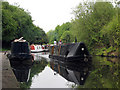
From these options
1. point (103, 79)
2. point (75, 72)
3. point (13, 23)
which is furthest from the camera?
point (13, 23)

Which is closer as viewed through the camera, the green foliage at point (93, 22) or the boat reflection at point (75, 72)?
the boat reflection at point (75, 72)

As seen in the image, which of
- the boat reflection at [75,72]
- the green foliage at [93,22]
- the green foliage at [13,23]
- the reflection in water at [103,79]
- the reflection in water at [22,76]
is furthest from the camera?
the green foliage at [13,23]

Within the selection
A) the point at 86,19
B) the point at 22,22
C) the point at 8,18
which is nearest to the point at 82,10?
the point at 86,19

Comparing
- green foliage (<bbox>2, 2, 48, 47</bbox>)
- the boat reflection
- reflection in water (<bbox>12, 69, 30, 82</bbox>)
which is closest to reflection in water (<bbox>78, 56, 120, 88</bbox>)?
the boat reflection

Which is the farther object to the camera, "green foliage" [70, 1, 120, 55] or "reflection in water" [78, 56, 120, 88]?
"green foliage" [70, 1, 120, 55]

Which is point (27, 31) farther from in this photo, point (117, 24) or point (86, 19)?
point (117, 24)

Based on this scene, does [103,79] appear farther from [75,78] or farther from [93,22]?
[93,22]

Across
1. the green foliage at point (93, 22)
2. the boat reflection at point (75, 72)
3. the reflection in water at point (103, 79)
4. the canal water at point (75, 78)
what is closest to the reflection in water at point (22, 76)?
the canal water at point (75, 78)

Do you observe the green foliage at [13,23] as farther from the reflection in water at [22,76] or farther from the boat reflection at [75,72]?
the reflection in water at [22,76]

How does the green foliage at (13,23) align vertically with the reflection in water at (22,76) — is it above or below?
above

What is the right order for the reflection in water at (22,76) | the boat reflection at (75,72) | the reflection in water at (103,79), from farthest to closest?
the reflection in water at (22,76) < the boat reflection at (75,72) < the reflection in water at (103,79)

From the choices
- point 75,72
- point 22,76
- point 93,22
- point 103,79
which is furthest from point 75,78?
point 93,22

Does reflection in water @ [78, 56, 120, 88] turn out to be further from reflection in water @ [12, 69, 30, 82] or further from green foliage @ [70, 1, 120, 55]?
green foliage @ [70, 1, 120, 55]

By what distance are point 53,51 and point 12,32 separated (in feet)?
97.6
